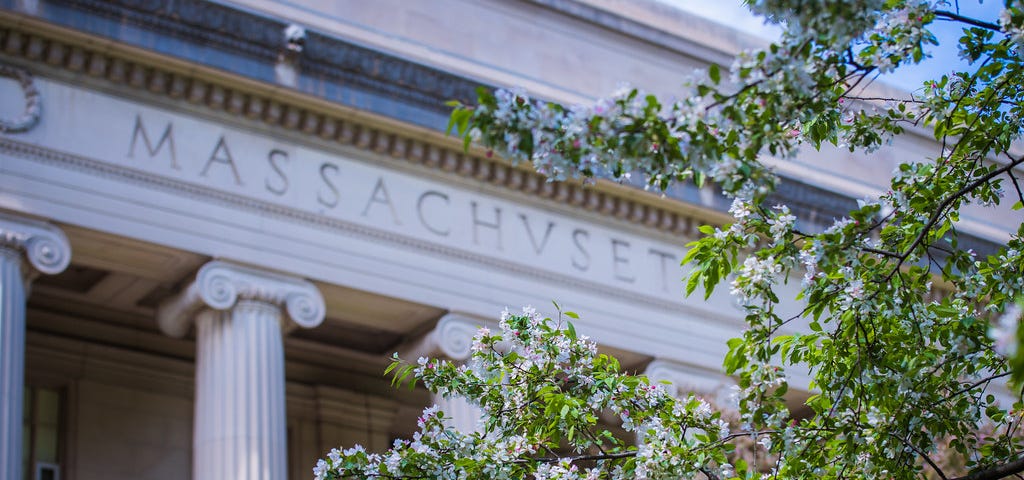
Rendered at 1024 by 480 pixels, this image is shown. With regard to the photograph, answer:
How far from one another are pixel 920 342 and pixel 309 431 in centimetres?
1531

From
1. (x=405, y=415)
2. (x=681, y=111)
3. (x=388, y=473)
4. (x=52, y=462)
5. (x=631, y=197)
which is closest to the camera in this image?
(x=681, y=111)

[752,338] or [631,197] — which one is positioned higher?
[631,197]

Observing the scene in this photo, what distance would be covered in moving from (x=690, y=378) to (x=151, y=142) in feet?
29.6

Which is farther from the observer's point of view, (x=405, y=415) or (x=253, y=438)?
(x=405, y=415)

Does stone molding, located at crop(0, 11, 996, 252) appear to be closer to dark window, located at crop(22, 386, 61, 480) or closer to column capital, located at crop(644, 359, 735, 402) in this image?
column capital, located at crop(644, 359, 735, 402)

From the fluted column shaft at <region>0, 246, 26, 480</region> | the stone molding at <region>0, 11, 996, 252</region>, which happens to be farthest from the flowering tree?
the fluted column shaft at <region>0, 246, 26, 480</region>

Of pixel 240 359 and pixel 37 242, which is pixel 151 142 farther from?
pixel 240 359

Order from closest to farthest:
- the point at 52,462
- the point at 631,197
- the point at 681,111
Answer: the point at 681,111
the point at 52,462
the point at 631,197

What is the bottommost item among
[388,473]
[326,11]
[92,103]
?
[388,473]

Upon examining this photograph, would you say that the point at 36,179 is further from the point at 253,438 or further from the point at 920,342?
the point at 920,342

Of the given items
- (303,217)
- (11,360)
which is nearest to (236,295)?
(303,217)

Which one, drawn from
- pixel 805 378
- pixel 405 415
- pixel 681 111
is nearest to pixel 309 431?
pixel 405 415

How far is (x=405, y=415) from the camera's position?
25062mm

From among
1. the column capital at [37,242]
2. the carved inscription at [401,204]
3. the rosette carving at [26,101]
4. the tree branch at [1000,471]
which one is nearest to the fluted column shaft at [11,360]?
the column capital at [37,242]
